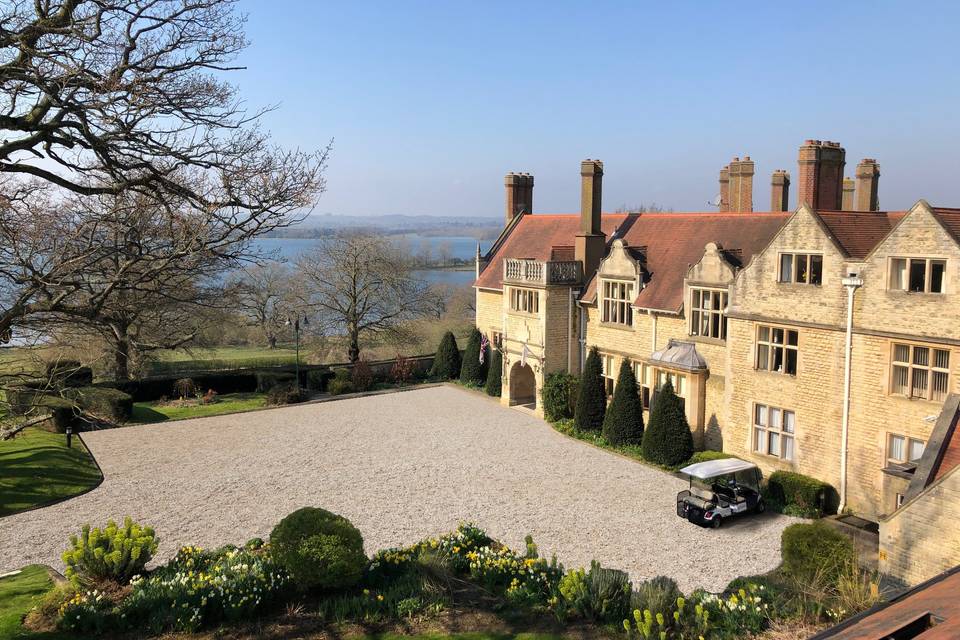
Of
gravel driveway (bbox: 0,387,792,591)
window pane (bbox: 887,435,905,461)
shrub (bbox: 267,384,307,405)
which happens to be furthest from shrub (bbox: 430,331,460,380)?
window pane (bbox: 887,435,905,461)

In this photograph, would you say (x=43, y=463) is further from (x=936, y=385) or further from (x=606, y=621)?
(x=936, y=385)

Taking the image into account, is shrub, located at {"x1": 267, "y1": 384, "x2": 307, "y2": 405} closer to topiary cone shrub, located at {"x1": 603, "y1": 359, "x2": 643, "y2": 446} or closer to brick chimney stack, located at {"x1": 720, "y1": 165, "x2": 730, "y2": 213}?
topiary cone shrub, located at {"x1": 603, "y1": 359, "x2": 643, "y2": 446}

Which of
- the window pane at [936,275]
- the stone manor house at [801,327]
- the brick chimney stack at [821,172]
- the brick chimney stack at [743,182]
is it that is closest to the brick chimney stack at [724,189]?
the stone manor house at [801,327]

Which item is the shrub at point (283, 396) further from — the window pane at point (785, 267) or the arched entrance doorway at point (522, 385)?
the window pane at point (785, 267)

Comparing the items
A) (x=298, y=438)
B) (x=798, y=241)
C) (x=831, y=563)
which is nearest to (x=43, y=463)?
(x=298, y=438)

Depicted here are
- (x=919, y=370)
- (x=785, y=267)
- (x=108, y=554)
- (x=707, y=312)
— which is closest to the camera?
(x=108, y=554)

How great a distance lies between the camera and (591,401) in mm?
27422

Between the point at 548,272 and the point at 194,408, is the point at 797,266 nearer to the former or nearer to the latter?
the point at 548,272

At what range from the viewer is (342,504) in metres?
20.6

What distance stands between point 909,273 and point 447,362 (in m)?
25.7

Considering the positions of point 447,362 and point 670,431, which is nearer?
point 670,431

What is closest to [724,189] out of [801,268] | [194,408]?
[801,268]

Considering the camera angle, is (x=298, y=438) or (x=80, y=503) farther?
(x=298, y=438)

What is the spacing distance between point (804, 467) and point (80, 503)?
21.0 m
